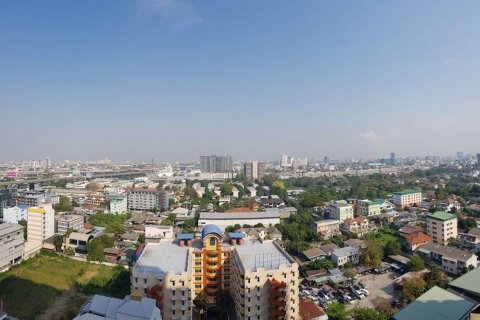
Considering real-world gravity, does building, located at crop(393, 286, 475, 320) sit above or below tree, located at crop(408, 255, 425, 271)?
above

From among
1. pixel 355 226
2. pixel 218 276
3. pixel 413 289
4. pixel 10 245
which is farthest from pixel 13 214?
pixel 413 289

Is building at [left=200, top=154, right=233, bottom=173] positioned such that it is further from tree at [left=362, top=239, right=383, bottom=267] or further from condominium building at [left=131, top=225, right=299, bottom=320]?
condominium building at [left=131, top=225, right=299, bottom=320]

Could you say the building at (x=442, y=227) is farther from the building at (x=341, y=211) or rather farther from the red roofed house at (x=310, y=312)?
the red roofed house at (x=310, y=312)

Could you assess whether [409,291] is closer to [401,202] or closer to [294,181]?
[401,202]

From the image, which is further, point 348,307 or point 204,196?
point 204,196

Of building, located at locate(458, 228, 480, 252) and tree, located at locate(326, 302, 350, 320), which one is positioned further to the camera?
building, located at locate(458, 228, 480, 252)

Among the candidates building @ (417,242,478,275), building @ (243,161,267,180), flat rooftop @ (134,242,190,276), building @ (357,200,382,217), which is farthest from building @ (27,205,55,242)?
building @ (243,161,267,180)

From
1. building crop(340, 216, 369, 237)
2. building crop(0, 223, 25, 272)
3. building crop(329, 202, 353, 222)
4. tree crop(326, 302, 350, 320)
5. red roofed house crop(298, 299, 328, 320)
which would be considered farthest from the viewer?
building crop(329, 202, 353, 222)

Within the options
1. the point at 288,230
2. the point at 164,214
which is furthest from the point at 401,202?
the point at 164,214

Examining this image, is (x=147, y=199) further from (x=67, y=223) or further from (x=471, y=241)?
(x=471, y=241)
